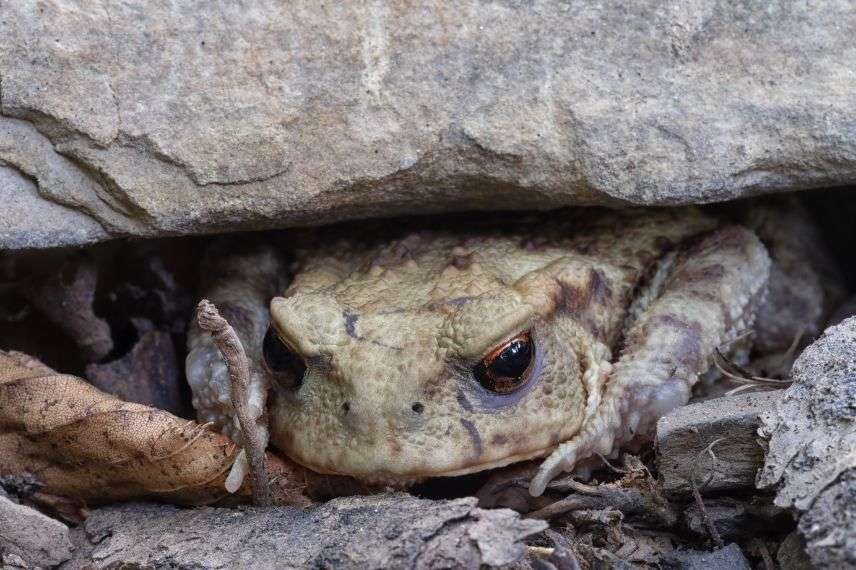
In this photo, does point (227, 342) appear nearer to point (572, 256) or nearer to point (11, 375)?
point (11, 375)

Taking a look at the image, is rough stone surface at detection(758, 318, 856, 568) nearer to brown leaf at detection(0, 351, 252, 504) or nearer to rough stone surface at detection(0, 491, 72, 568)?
brown leaf at detection(0, 351, 252, 504)

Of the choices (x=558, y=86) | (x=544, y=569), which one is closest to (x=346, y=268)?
(x=558, y=86)

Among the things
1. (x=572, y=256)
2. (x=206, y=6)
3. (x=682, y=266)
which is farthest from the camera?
(x=682, y=266)

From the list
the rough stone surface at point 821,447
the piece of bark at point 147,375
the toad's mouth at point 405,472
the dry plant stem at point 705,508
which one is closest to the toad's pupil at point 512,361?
the toad's mouth at point 405,472

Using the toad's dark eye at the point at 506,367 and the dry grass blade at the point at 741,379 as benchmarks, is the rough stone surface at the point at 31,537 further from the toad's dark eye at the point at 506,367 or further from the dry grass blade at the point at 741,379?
the dry grass blade at the point at 741,379

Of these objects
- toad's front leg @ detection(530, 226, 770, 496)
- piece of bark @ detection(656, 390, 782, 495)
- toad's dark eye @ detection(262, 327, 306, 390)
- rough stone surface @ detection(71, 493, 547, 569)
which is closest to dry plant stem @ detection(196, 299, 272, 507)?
rough stone surface @ detection(71, 493, 547, 569)
